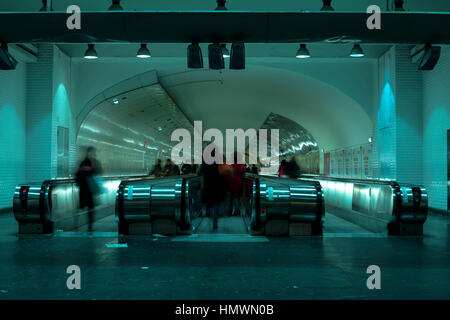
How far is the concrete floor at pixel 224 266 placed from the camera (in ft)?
16.8

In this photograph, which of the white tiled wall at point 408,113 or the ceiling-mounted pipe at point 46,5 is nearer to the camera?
the ceiling-mounted pipe at point 46,5

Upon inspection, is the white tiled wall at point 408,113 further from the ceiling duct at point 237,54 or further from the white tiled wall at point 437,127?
the ceiling duct at point 237,54

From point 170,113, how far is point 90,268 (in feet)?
80.5

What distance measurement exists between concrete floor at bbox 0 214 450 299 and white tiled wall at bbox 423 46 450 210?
528 cm

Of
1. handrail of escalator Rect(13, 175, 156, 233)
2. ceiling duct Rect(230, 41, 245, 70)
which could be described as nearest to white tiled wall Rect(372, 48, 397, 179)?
ceiling duct Rect(230, 41, 245, 70)

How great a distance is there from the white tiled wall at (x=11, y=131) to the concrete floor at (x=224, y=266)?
17.9 ft

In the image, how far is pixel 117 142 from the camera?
27953 millimetres

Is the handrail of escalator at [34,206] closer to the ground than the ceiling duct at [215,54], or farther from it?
closer to the ground

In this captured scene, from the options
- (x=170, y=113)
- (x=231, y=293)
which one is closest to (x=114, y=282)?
(x=231, y=293)

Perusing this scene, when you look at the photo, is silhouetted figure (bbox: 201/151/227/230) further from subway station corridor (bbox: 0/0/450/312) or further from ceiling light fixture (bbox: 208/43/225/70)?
ceiling light fixture (bbox: 208/43/225/70)

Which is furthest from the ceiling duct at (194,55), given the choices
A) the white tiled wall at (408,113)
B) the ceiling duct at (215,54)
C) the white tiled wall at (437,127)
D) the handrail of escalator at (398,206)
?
the white tiled wall at (408,113)

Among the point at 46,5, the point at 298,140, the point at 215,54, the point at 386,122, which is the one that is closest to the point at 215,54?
the point at 215,54

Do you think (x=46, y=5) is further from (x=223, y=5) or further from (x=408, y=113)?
(x=408, y=113)

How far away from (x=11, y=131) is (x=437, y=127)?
1346 centimetres
